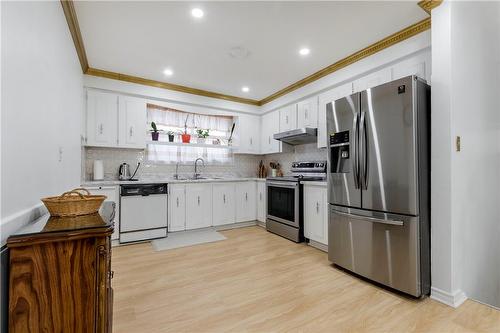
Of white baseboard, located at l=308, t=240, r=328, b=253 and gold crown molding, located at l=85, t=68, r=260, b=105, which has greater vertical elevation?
gold crown molding, located at l=85, t=68, r=260, b=105

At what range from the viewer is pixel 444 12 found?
2025 millimetres

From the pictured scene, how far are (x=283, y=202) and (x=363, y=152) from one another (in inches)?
70.8

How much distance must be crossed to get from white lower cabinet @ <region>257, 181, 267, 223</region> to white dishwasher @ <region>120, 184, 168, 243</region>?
1.73 meters

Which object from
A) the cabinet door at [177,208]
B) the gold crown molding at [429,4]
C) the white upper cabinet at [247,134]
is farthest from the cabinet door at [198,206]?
the gold crown molding at [429,4]

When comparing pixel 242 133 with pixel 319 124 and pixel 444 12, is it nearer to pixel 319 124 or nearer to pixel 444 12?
pixel 319 124

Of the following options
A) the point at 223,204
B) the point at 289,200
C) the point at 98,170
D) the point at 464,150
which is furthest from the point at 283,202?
the point at 98,170

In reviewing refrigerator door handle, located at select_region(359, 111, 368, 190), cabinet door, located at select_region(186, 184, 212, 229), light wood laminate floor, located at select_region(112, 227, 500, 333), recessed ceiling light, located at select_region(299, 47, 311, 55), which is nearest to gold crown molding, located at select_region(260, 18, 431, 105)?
recessed ceiling light, located at select_region(299, 47, 311, 55)

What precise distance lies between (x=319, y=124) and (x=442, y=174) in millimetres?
1939

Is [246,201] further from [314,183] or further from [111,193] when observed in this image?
[111,193]

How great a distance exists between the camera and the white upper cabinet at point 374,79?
111 inches

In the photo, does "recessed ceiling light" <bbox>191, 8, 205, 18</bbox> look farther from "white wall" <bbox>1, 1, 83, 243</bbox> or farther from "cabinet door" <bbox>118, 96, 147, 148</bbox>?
"cabinet door" <bbox>118, 96, 147, 148</bbox>

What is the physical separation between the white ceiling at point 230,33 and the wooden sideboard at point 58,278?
2120mm

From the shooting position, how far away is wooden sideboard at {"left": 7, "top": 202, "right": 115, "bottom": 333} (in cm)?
94

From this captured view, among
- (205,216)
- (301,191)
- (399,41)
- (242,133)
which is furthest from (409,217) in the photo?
(242,133)
